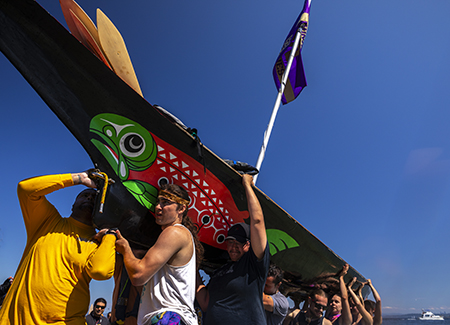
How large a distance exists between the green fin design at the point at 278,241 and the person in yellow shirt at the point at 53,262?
72.4 inches

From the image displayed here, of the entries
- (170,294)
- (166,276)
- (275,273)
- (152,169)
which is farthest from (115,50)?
(275,273)

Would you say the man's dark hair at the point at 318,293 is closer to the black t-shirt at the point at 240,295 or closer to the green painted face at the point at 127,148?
the black t-shirt at the point at 240,295

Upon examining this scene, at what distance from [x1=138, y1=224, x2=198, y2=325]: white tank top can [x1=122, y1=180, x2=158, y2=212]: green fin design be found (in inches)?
27.4

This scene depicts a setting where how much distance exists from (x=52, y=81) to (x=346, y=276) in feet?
14.4

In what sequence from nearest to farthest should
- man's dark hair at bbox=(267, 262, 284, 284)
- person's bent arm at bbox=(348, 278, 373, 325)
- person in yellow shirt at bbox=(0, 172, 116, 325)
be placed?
person in yellow shirt at bbox=(0, 172, 116, 325)
man's dark hair at bbox=(267, 262, 284, 284)
person's bent arm at bbox=(348, 278, 373, 325)

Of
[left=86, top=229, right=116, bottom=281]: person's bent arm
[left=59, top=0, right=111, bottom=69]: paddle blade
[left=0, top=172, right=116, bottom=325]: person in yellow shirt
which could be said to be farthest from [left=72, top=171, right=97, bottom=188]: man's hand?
[left=59, top=0, right=111, bottom=69]: paddle blade

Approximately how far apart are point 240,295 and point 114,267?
3.08 ft

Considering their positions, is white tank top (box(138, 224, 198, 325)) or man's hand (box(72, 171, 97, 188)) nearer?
white tank top (box(138, 224, 198, 325))

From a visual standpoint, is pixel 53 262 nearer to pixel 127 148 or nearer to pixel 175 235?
pixel 175 235

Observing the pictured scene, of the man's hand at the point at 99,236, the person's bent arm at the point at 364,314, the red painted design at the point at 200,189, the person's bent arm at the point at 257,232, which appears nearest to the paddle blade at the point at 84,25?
the red painted design at the point at 200,189

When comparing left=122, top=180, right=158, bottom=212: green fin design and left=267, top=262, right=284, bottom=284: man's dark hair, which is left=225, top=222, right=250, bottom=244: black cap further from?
left=267, top=262, right=284, bottom=284: man's dark hair

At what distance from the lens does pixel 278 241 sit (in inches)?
125

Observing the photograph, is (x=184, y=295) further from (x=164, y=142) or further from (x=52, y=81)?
(x=52, y=81)

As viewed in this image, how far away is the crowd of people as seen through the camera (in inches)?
63.1
